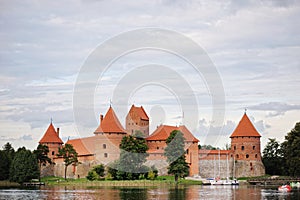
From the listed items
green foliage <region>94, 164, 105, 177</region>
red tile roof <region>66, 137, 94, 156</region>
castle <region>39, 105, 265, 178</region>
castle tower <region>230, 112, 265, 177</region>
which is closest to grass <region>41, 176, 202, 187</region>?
green foliage <region>94, 164, 105, 177</region>

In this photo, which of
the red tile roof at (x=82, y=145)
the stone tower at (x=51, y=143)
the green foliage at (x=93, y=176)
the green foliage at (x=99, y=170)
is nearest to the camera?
the green foliage at (x=93, y=176)

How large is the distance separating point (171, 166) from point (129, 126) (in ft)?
59.5

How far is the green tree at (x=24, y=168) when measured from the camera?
56.0 meters

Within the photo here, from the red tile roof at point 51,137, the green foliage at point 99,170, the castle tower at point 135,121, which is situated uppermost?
the castle tower at point 135,121

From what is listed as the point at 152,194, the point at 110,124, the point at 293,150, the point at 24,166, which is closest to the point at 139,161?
the point at 110,124

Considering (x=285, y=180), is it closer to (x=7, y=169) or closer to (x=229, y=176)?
(x=229, y=176)

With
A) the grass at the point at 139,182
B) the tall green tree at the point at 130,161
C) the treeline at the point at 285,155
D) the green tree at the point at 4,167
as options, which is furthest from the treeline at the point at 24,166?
the treeline at the point at 285,155

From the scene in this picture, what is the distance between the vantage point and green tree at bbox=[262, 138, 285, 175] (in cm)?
6239

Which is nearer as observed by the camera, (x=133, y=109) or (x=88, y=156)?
(x=88, y=156)

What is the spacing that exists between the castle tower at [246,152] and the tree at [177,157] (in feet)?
33.3

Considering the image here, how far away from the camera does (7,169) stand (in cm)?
6025

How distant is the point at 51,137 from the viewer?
69.9m

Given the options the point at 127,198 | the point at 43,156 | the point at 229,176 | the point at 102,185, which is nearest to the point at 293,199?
the point at 127,198

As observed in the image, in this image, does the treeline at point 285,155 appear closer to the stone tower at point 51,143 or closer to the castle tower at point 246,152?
the castle tower at point 246,152
